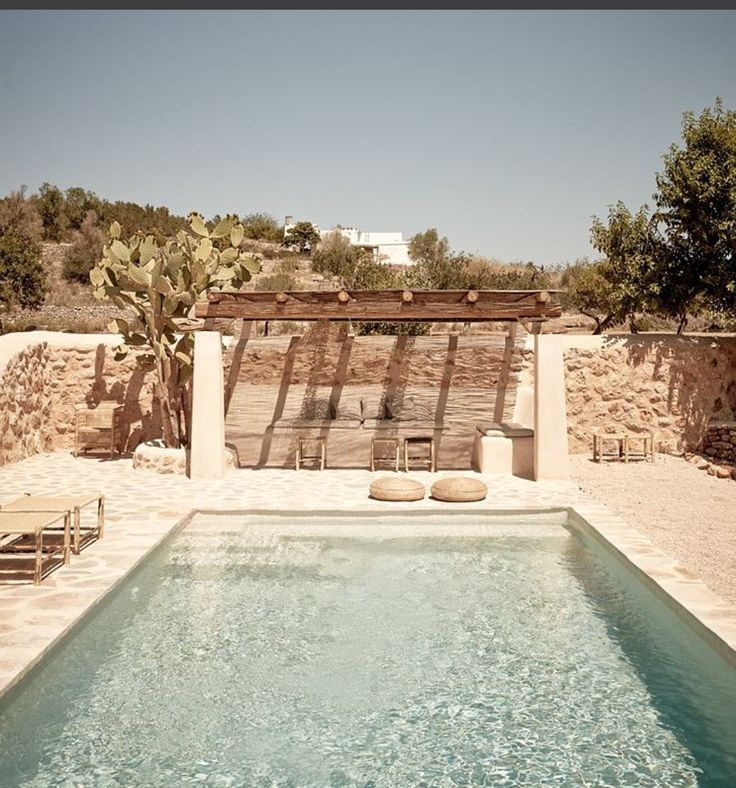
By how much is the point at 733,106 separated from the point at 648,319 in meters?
14.6

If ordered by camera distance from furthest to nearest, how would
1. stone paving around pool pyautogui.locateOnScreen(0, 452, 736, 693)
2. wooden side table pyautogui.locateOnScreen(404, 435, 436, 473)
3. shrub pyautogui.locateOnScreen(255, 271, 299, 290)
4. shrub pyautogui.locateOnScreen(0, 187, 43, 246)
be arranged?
shrub pyautogui.locateOnScreen(0, 187, 43, 246) → shrub pyautogui.locateOnScreen(255, 271, 299, 290) → wooden side table pyautogui.locateOnScreen(404, 435, 436, 473) → stone paving around pool pyautogui.locateOnScreen(0, 452, 736, 693)

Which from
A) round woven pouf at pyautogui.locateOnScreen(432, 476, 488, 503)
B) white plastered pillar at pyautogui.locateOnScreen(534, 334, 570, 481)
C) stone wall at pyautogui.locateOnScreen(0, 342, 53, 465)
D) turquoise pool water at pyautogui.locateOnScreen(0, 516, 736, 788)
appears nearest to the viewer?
turquoise pool water at pyautogui.locateOnScreen(0, 516, 736, 788)

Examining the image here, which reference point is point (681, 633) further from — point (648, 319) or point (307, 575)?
point (648, 319)

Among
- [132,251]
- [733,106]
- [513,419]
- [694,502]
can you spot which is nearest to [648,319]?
[733,106]

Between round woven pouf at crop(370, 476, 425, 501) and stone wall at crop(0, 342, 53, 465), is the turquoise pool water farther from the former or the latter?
stone wall at crop(0, 342, 53, 465)

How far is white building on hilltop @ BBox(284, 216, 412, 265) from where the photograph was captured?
58.8 m

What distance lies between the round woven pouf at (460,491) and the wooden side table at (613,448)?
411 cm

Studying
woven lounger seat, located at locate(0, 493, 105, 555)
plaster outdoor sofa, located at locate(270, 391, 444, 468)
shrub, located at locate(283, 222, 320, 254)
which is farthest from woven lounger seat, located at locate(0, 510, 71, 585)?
shrub, located at locate(283, 222, 320, 254)

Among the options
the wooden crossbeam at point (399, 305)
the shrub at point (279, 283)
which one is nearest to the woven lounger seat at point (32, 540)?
the wooden crossbeam at point (399, 305)

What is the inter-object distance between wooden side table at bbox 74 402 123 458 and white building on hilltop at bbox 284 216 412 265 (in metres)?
44.7

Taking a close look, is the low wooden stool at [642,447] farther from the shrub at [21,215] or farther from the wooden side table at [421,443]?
the shrub at [21,215]

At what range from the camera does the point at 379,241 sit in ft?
210

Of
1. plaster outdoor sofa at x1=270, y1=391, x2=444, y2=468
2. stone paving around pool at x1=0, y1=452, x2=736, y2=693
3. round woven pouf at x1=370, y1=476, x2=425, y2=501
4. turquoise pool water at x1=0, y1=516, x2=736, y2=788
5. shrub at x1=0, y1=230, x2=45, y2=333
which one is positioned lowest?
turquoise pool water at x1=0, y1=516, x2=736, y2=788

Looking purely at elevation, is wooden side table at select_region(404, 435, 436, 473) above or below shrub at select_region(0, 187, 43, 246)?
below
